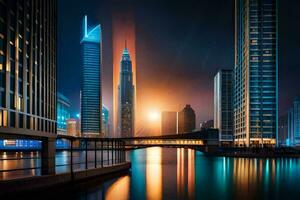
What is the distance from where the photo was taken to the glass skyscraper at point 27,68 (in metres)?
39.7

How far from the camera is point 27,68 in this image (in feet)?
159

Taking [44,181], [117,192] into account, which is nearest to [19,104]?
[44,181]

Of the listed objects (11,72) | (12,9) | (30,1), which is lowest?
(11,72)

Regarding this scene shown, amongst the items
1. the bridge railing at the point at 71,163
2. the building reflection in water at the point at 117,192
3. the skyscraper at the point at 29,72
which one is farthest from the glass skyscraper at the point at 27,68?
the building reflection in water at the point at 117,192

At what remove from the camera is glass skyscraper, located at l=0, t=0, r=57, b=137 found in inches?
1563

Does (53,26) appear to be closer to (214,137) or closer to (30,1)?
(30,1)

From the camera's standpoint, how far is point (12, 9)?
4284 centimetres

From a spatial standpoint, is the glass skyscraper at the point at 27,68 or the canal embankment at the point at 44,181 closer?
the canal embankment at the point at 44,181

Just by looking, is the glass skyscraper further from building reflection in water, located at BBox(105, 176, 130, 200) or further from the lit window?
building reflection in water, located at BBox(105, 176, 130, 200)

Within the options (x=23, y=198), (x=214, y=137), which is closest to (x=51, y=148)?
(x=23, y=198)

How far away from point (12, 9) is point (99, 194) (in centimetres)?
2426

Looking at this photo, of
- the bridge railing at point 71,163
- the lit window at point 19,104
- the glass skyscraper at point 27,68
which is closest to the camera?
the glass skyscraper at point 27,68

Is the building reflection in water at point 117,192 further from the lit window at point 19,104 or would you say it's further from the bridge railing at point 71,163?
the lit window at point 19,104

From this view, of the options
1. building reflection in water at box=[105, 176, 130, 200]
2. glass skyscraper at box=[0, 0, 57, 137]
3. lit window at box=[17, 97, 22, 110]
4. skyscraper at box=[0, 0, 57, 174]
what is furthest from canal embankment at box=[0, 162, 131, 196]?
lit window at box=[17, 97, 22, 110]
